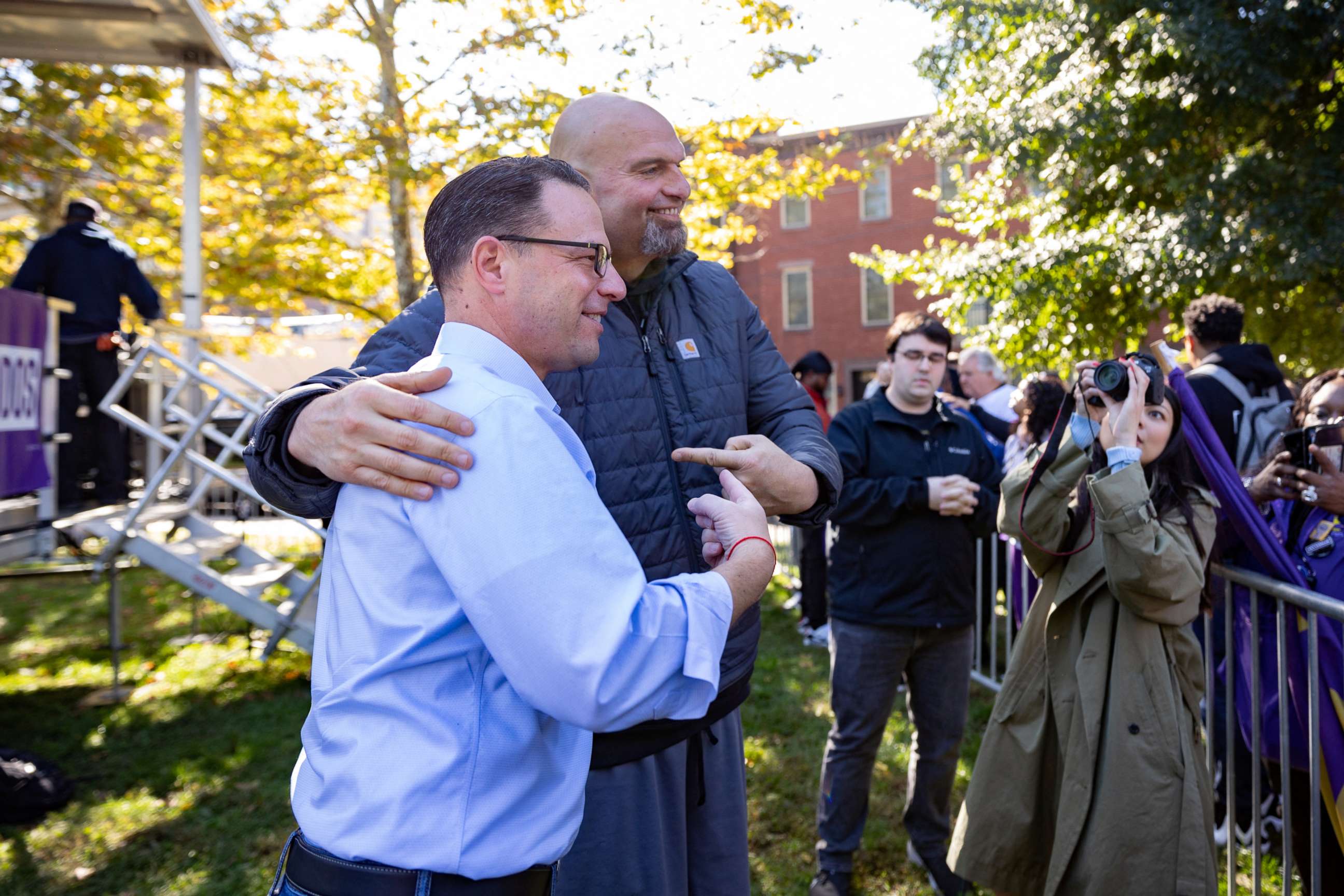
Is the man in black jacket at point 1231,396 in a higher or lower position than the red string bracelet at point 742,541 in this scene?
higher

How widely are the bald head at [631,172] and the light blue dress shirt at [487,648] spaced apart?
845 millimetres

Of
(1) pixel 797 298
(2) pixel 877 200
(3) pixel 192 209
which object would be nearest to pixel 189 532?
(3) pixel 192 209

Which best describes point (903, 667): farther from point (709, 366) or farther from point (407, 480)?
point (407, 480)

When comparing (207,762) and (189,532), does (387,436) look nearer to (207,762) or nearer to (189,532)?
(207,762)

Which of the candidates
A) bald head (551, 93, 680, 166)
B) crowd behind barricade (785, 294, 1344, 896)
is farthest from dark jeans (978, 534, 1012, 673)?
bald head (551, 93, 680, 166)

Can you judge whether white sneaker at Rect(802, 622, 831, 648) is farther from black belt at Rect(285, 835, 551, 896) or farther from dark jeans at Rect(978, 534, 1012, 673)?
black belt at Rect(285, 835, 551, 896)

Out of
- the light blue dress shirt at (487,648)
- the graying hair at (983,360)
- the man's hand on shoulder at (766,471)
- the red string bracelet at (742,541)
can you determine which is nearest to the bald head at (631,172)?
the man's hand on shoulder at (766,471)

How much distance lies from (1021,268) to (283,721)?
8599 millimetres

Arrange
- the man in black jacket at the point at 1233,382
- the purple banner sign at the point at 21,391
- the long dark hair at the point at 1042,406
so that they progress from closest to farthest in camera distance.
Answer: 1. the long dark hair at the point at 1042,406
2. the man in black jacket at the point at 1233,382
3. the purple banner sign at the point at 21,391

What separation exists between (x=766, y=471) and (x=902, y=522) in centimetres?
242

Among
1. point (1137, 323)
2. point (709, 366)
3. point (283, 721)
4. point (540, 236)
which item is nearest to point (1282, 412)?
point (709, 366)

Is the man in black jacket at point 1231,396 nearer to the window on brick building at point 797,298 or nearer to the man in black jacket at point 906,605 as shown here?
the man in black jacket at point 906,605

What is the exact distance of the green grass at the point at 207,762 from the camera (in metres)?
4.14

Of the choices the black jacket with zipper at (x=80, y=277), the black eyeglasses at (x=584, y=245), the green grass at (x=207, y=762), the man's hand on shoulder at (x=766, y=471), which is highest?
the black jacket with zipper at (x=80, y=277)
